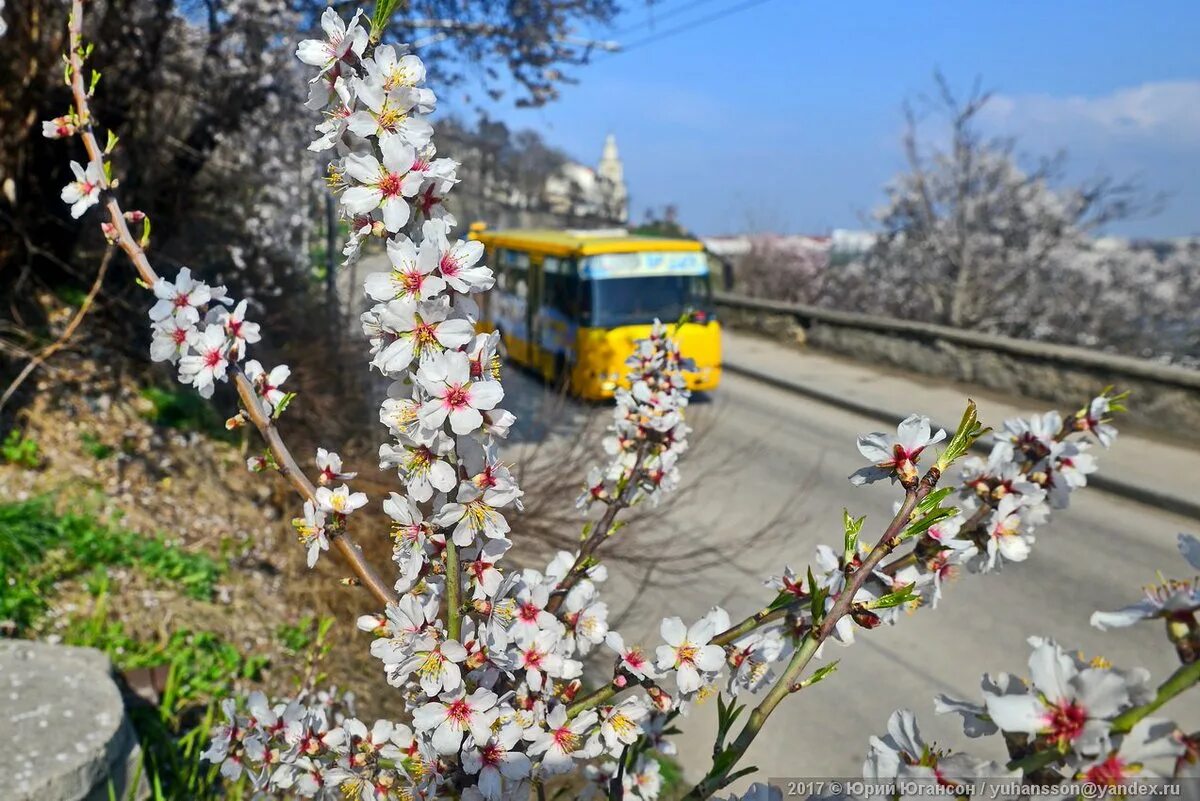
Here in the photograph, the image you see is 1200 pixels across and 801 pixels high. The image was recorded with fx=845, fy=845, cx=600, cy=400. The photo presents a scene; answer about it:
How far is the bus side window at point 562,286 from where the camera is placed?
1205 centimetres

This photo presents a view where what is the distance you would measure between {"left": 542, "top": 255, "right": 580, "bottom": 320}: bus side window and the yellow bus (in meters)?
0.01

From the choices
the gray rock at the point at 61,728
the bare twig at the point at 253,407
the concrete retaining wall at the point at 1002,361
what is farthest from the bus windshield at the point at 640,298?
the bare twig at the point at 253,407

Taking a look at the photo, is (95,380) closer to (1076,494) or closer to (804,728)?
(804,728)

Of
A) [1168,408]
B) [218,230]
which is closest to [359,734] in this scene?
[218,230]

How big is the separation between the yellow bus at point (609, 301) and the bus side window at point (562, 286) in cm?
1

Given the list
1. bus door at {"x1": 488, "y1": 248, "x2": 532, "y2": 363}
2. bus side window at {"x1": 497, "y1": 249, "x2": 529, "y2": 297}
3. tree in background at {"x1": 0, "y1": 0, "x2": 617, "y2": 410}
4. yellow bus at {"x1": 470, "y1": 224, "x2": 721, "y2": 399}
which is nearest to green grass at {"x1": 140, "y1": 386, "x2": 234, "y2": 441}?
tree in background at {"x1": 0, "y1": 0, "x2": 617, "y2": 410}

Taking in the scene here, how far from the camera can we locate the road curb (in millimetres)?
7953

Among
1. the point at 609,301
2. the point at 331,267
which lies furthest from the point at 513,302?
the point at 331,267

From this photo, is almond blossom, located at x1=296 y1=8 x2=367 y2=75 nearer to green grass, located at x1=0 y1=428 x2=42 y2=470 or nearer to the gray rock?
the gray rock

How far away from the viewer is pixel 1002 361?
466 inches

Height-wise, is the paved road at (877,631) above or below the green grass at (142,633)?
below

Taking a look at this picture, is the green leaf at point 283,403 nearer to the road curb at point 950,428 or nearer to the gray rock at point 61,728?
the gray rock at point 61,728

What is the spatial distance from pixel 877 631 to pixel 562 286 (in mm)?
7909

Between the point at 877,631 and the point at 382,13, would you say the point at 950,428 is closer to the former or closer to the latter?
the point at 877,631
